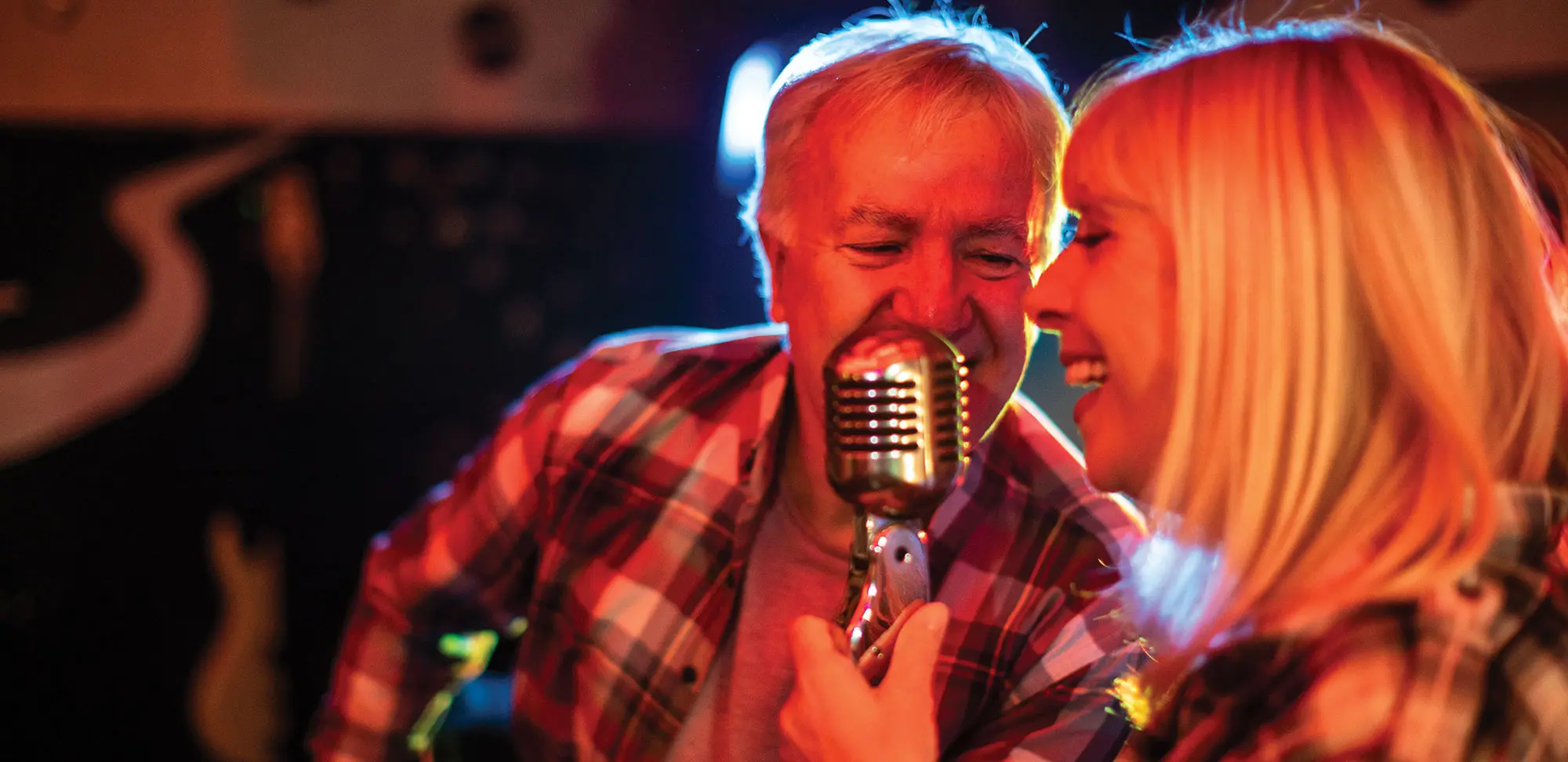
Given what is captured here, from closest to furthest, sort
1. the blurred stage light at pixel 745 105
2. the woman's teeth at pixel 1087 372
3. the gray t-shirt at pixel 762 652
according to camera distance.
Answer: the woman's teeth at pixel 1087 372, the gray t-shirt at pixel 762 652, the blurred stage light at pixel 745 105

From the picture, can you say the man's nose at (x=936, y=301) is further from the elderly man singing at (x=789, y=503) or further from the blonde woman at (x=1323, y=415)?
the blonde woman at (x=1323, y=415)

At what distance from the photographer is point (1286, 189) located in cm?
97

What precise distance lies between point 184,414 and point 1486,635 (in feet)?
9.31

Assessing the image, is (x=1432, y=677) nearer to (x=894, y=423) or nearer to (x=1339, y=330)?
(x=1339, y=330)

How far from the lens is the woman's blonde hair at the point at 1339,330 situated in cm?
92

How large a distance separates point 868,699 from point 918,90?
31.7 inches

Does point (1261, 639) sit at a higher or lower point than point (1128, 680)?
higher

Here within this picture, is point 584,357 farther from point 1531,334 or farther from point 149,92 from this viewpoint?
point 149,92

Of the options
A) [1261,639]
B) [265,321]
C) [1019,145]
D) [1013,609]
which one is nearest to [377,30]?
[265,321]

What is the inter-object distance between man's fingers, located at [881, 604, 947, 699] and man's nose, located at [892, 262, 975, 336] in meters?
0.45

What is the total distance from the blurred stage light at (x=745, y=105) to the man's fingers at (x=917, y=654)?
1.33 metres

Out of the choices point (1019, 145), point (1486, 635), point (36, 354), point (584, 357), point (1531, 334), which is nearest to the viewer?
point (1486, 635)

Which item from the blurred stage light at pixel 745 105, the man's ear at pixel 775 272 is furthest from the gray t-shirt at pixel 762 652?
the blurred stage light at pixel 745 105

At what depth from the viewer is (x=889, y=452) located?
3.58ft
